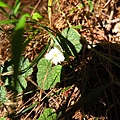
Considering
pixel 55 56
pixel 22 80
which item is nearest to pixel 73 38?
pixel 55 56

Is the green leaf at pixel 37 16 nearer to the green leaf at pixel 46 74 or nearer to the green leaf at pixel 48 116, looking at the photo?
the green leaf at pixel 46 74

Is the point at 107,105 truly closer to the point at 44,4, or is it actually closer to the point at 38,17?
the point at 38,17

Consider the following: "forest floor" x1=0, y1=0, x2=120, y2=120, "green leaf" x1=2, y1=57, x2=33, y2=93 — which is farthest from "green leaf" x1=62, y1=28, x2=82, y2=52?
"green leaf" x1=2, y1=57, x2=33, y2=93

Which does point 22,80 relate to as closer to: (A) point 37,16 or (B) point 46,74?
(B) point 46,74

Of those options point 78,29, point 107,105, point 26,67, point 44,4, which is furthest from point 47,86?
point 44,4

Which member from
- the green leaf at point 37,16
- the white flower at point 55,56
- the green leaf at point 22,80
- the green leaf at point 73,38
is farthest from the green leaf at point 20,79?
the green leaf at point 37,16

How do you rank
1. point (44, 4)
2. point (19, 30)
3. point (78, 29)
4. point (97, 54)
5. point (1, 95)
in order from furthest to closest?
point (44, 4), point (78, 29), point (97, 54), point (1, 95), point (19, 30)
